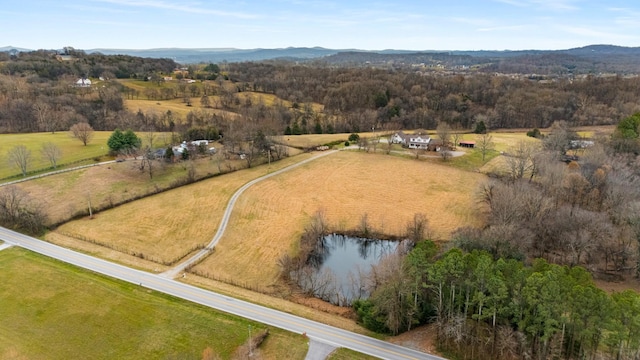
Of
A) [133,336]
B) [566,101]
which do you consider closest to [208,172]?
[133,336]

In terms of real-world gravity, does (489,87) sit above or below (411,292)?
above

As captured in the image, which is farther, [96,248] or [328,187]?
[328,187]

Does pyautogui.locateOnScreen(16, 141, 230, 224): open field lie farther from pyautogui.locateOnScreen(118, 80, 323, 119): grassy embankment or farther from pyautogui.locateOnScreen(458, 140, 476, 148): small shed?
pyautogui.locateOnScreen(458, 140, 476, 148): small shed

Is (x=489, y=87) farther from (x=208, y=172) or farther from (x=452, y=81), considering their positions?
(x=208, y=172)

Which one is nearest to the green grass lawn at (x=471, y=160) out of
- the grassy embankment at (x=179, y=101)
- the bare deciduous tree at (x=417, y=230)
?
the bare deciduous tree at (x=417, y=230)

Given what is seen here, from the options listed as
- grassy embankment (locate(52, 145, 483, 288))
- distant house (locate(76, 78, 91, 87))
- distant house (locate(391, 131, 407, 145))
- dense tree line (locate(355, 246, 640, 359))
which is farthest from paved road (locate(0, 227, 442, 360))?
distant house (locate(76, 78, 91, 87))
